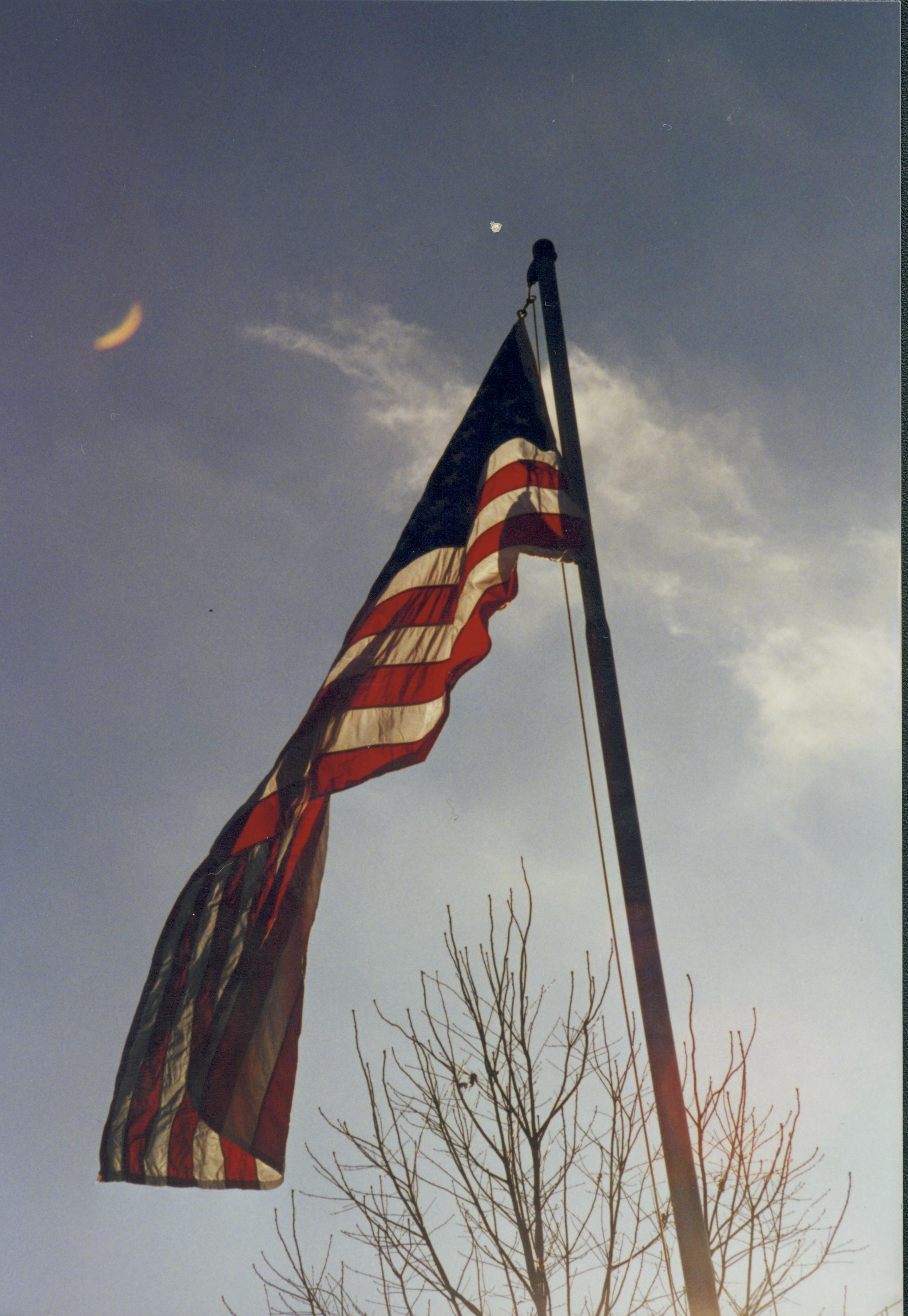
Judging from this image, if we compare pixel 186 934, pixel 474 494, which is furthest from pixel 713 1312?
pixel 474 494

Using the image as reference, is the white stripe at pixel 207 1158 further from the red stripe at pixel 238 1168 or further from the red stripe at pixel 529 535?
the red stripe at pixel 529 535

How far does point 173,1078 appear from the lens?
15.2ft

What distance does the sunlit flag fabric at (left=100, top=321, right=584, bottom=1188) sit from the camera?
4.50 metres

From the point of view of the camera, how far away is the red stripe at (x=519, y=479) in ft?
16.1

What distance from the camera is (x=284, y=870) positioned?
482 cm

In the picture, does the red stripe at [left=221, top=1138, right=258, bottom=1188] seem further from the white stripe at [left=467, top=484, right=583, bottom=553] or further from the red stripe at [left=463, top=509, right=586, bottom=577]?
the white stripe at [left=467, top=484, right=583, bottom=553]

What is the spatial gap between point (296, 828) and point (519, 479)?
2254 mm

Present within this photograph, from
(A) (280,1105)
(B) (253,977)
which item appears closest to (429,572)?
(B) (253,977)

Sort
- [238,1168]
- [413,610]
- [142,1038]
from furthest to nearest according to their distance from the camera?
[413,610] → [142,1038] → [238,1168]

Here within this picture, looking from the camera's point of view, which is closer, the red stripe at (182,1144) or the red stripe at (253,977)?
the red stripe at (253,977)

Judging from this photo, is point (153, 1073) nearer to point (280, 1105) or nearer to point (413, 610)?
point (280, 1105)

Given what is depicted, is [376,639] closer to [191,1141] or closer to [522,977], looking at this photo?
[191,1141]

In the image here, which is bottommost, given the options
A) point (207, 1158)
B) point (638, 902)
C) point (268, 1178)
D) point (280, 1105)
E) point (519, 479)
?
point (268, 1178)

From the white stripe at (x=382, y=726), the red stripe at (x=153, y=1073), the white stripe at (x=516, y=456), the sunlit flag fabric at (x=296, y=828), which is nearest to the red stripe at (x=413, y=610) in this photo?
the sunlit flag fabric at (x=296, y=828)
